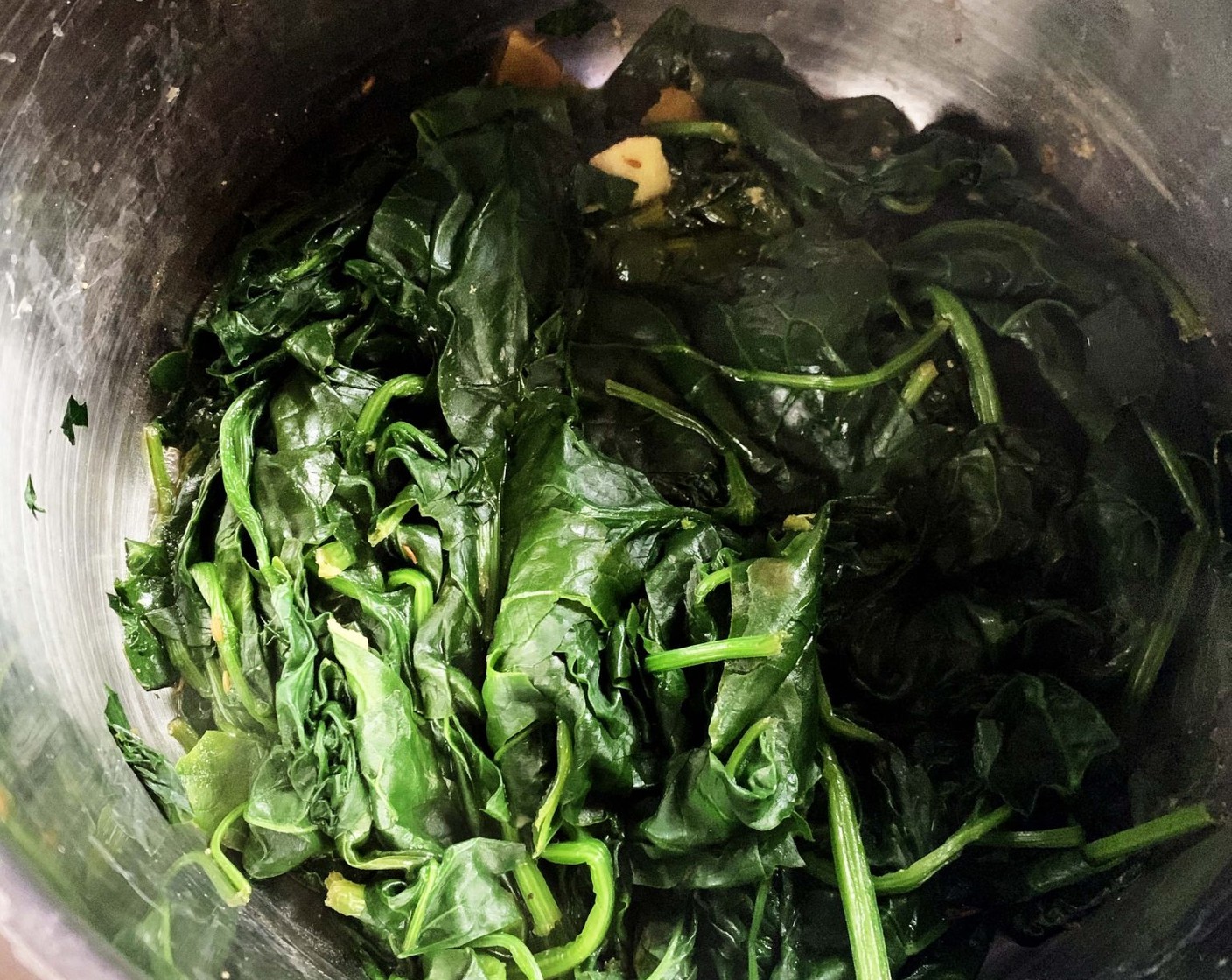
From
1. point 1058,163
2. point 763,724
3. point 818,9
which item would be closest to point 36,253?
point 763,724

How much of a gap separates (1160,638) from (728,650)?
92 centimetres

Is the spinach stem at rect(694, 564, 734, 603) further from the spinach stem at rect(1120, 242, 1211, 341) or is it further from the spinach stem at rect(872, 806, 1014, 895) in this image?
the spinach stem at rect(1120, 242, 1211, 341)

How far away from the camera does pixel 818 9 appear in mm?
2160

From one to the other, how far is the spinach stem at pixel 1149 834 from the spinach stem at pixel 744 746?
0.70 meters

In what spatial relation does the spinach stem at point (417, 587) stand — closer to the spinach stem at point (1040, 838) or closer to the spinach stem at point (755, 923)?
the spinach stem at point (755, 923)

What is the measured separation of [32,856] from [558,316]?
129 cm

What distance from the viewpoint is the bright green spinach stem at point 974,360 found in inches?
76.1

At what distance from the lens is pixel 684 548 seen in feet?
5.63

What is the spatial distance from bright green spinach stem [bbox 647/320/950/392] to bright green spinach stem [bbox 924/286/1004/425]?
3 centimetres

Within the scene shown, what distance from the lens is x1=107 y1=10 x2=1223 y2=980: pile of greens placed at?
1578 millimetres

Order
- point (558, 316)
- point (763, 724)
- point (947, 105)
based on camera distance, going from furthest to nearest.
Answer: point (947, 105), point (558, 316), point (763, 724)

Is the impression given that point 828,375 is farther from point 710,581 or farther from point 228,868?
point 228,868

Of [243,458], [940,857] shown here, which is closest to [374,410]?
[243,458]

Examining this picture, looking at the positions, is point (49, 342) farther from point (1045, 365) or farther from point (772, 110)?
Answer: point (1045, 365)
